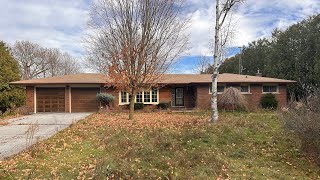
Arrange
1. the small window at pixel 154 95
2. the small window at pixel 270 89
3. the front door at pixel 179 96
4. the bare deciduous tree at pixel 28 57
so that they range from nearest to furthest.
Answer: the small window at pixel 270 89 < the small window at pixel 154 95 < the front door at pixel 179 96 < the bare deciduous tree at pixel 28 57

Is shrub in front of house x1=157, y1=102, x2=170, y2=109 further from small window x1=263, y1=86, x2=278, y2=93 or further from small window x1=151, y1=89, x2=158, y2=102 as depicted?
small window x1=263, y1=86, x2=278, y2=93

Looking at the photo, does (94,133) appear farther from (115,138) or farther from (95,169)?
(95,169)

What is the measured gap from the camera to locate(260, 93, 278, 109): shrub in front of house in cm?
2336

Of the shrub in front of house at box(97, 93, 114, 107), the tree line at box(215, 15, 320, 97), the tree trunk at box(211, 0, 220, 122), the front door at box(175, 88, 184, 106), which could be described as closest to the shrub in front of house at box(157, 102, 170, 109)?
the front door at box(175, 88, 184, 106)

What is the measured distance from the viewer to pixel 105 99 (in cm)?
2347

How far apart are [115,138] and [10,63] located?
74.3ft

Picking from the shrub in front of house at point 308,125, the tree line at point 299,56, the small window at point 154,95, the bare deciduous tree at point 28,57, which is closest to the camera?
the shrub in front of house at point 308,125

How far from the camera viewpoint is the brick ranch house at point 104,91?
78.9 ft

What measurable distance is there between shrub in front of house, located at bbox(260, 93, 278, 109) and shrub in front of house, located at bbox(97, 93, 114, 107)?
42.7 ft

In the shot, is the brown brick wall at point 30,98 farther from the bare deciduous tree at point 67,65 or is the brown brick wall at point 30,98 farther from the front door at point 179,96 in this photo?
the bare deciduous tree at point 67,65

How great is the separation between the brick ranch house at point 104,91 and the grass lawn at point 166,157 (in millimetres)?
13511

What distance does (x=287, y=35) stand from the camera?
105 ft

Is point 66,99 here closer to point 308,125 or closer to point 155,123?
point 155,123

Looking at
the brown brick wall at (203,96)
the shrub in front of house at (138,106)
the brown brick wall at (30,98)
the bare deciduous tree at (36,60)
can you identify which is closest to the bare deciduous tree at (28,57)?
the bare deciduous tree at (36,60)
